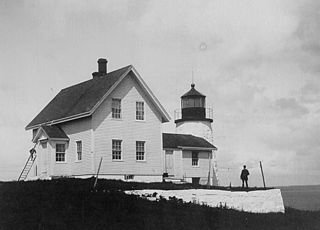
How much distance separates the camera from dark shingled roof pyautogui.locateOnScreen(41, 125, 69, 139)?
31156mm

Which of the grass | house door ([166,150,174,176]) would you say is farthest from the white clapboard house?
the grass

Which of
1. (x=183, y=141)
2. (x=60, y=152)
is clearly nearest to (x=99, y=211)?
(x=60, y=152)

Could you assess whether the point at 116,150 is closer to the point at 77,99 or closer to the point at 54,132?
the point at 54,132

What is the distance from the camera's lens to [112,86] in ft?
96.5

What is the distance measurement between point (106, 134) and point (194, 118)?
15.2m

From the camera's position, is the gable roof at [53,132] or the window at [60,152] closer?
the gable roof at [53,132]

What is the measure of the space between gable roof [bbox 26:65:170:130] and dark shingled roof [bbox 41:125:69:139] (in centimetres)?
48

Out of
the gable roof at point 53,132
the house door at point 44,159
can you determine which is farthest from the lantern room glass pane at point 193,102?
the house door at point 44,159

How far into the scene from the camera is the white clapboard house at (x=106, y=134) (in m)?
29.5

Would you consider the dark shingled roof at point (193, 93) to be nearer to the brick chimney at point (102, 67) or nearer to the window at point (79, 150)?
the brick chimney at point (102, 67)

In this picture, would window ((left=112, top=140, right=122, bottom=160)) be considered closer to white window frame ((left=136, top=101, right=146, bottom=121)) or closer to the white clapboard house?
the white clapboard house

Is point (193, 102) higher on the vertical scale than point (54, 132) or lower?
higher

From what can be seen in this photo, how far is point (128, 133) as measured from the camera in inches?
1201

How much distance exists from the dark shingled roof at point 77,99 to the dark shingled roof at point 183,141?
715 cm
